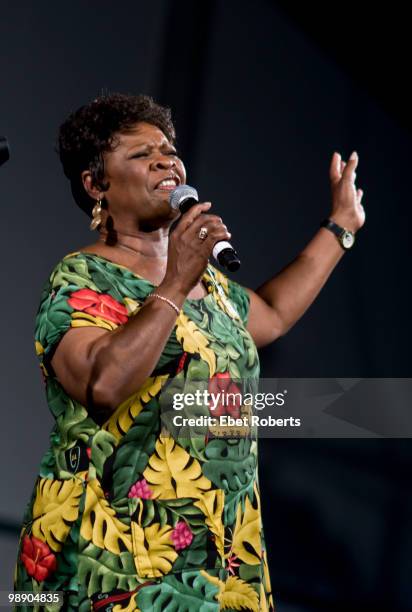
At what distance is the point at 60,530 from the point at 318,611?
125 centimetres

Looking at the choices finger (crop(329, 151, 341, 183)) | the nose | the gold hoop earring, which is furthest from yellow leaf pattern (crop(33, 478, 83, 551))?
finger (crop(329, 151, 341, 183))

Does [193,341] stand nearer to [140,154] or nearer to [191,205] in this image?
[191,205]

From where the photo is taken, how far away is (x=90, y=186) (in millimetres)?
1773

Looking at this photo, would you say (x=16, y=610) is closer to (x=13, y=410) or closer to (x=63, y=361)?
(x=63, y=361)

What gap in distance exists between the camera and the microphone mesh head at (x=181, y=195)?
60.2 inches

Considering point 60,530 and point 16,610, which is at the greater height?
point 60,530

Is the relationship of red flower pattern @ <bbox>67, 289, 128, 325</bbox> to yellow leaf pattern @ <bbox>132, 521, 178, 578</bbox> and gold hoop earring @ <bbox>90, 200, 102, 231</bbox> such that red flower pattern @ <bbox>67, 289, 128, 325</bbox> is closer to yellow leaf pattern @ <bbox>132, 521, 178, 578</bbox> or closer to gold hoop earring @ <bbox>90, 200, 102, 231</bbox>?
gold hoop earring @ <bbox>90, 200, 102, 231</bbox>

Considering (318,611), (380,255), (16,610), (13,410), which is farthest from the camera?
(380,255)

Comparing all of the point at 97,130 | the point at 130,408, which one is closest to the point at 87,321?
the point at 130,408

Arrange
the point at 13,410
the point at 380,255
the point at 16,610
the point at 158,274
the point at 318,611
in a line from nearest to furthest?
the point at 16,610 < the point at 158,274 < the point at 13,410 < the point at 318,611 < the point at 380,255

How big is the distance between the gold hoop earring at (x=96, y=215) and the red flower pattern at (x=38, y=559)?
0.56 meters

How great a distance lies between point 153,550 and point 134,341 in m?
0.33

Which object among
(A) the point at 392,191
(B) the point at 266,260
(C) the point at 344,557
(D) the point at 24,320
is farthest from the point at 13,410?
(A) the point at 392,191

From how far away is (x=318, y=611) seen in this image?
2.52 m
